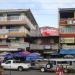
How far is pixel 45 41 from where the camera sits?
6456cm

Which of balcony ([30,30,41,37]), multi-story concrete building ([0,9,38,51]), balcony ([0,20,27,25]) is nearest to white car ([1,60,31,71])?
multi-story concrete building ([0,9,38,51])

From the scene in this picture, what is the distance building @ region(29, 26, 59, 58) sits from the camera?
6216cm

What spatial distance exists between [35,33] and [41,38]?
144 cm

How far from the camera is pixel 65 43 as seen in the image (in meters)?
61.4

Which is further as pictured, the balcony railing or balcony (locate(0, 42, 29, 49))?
the balcony railing

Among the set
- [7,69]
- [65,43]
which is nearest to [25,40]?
[65,43]

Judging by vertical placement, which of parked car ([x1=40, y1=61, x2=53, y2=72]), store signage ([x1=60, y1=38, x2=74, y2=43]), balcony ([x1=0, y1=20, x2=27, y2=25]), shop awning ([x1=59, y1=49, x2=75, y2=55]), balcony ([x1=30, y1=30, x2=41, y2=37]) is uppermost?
balcony ([x1=0, y1=20, x2=27, y2=25])

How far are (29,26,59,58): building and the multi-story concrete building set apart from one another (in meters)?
1.57

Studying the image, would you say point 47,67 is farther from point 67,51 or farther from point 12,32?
point 12,32

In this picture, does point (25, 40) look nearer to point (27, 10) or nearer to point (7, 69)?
point (27, 10)

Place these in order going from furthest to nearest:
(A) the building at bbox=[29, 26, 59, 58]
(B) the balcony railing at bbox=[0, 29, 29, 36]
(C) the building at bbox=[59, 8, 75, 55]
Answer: (B) the balcony railing at bbox=[0, 29, 29, 36], (A) the building at bbox=[29, 26, 59, 58], (C) the building at bbox=[59, 8, 75, 55]

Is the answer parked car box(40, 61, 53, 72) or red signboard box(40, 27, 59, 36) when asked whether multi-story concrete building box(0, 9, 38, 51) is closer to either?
red signboard box(40, 27, 59, 36)

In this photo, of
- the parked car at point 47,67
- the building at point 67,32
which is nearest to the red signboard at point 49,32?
the building at point 67,32

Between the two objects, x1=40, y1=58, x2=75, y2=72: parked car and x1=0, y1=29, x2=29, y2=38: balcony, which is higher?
x1=0, y1=29, x2=29, y2=38: balcony
